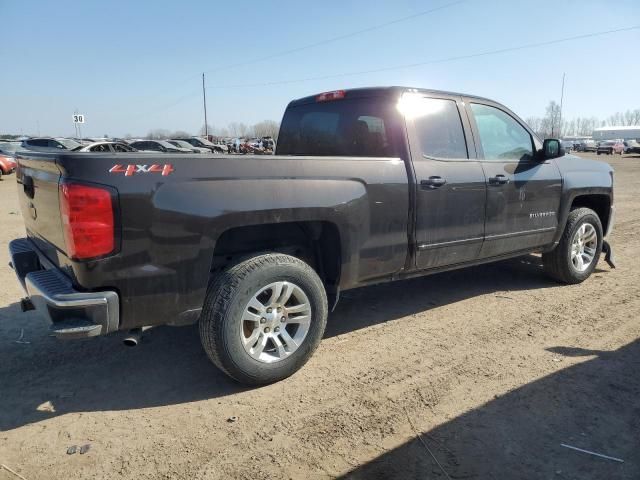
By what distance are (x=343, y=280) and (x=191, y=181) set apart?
136 cm

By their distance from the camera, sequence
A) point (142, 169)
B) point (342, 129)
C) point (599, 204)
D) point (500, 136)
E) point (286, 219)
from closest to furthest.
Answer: point (142, 169)
point (286, 219)
point (342, 129)
point (500, 136)
point (599, 204)

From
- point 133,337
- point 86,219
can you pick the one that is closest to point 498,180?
point 133,337

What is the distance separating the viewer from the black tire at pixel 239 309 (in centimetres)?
299

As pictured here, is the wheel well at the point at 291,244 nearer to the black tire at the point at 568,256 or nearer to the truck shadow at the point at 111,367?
the truck shadow at the point at 111,367

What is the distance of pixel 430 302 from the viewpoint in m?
4.93

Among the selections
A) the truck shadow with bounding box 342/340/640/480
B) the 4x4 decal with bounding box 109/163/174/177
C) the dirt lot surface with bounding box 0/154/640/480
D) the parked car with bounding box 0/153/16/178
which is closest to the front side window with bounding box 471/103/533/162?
the dirt lot surface with bounding box 0/154/640/480

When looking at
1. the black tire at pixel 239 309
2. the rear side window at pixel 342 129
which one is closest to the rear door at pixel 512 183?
the rear side window at pixel 342 129

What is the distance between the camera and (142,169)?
8.74 ft

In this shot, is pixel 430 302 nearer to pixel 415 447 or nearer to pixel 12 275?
pixel 415 447

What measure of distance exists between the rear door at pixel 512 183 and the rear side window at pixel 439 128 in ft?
0.76

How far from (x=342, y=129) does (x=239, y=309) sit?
2.02 meters

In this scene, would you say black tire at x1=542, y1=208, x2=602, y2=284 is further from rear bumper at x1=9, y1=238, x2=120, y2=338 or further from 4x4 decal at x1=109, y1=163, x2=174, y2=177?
rear bumper at x1=9, y1=238, x2=120, y2=338

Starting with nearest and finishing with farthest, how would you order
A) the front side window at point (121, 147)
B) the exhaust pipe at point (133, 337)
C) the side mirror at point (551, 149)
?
the exhaust pipe at point (133, 337) → the side mirror at point (551, 149) → the front side window at point (121, 147)

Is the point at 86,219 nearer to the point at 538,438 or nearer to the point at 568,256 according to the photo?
the point at 538,438
